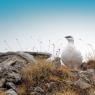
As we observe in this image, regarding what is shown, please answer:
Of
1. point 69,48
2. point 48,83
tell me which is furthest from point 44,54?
point 48,83

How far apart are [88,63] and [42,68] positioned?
2.03 meters

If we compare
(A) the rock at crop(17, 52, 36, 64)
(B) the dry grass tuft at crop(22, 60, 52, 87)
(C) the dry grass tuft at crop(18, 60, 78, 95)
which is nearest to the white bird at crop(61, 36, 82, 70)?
(A) the rock at crop(17, 52, 36, 64)

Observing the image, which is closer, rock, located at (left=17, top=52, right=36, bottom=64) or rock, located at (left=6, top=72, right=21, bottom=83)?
rock, located at (left=6, top=72, right=21, bottom=83)

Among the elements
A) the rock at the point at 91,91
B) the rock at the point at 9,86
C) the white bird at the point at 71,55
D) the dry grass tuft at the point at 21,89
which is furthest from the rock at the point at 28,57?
the rock at the point at 91,91

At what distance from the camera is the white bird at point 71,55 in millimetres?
12883

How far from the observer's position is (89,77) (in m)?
11.1

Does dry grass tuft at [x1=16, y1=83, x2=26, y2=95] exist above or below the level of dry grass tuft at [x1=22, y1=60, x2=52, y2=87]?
below

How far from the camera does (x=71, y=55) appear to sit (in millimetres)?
12898

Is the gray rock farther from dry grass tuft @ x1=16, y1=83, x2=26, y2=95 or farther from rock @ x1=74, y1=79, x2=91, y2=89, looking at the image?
rock @ x1=74, y1=79, x2=91, y2=89

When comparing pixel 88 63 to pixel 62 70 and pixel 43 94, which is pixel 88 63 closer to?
pixel 62 70

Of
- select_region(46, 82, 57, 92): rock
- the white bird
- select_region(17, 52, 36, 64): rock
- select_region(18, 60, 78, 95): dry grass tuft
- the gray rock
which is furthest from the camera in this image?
the white bird

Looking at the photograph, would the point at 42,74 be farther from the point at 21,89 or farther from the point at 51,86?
the point at 21,89

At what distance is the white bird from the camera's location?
42.3 ft

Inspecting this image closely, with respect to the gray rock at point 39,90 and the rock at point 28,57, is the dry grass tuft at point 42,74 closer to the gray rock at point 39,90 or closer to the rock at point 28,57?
the gray rock at point 39,90
